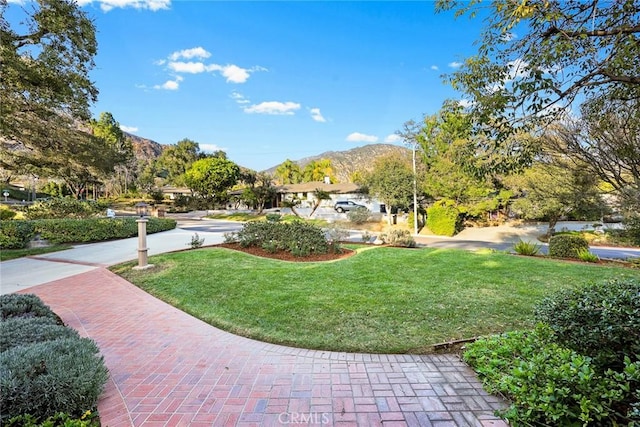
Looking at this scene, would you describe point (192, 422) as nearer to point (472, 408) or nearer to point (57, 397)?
point (57, 397)

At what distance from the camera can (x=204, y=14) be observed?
25.9ft

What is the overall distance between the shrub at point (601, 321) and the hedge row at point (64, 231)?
14676 mm

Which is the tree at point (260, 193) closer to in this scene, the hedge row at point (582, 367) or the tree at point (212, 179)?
the tree at point (212, 179)

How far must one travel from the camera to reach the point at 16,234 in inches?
418

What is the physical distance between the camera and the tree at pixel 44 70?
8109 millimetres

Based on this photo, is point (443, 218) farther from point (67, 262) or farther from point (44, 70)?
point (44, 70)

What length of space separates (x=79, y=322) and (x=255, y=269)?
11.5 feet

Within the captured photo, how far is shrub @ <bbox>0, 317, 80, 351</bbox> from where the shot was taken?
113 inches

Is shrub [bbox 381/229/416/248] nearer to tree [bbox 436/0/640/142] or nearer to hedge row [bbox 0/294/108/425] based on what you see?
tree [bbox 436/0/640/142]

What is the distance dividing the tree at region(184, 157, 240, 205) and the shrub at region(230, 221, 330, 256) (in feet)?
94.0

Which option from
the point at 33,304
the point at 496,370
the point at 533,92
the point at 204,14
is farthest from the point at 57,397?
the point at 204,14

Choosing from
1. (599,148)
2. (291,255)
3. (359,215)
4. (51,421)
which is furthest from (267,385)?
(359,215)

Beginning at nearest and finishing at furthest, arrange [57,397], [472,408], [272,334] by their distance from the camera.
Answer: [57,397]
[472,408]
[272,334]

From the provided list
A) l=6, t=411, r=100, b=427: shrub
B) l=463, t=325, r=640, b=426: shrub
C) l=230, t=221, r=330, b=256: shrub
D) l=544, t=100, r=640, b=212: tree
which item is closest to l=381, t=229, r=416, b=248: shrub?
l=230, t=221, r=330, b=256: shrub
